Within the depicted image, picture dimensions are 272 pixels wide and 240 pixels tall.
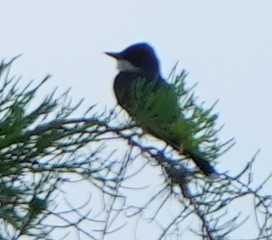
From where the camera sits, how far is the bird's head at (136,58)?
4.04 metres

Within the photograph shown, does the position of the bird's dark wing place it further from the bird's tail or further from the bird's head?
the bird's head

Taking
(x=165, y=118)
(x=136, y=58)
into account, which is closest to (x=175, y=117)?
(x=165, y=118)

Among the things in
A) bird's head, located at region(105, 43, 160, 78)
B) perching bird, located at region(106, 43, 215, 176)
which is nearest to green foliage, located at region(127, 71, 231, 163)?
perching bird, located at region(106, 43, 215, 176)

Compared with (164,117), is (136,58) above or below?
above

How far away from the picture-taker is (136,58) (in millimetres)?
4305

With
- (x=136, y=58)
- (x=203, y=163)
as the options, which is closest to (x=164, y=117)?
(x=203, y=163)

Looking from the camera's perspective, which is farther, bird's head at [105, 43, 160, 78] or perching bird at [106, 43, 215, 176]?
bird's head at [105, 43, 160, 78]

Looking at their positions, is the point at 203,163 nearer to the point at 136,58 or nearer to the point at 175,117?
the point at 175,117

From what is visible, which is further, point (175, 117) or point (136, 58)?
point (136, 58)

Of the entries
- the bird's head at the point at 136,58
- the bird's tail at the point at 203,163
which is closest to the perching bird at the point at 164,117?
the bird's tail at the point at 203,163

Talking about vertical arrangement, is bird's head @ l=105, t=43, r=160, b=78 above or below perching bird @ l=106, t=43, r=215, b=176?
above

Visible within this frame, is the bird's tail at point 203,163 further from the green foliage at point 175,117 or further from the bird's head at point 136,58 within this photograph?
the bird's head at point 136,58

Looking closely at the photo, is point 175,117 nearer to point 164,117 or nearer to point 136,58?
point 164,117

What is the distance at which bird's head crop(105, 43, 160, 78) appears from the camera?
4.04m
